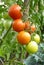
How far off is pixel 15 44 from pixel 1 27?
155 mm

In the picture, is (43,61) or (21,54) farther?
(43,61)

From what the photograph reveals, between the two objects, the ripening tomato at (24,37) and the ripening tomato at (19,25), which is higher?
the ripening tomato at (19,25)

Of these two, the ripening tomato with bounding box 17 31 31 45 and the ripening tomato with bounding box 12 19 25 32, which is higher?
the ripening tomato with bounding box 12 19 25 32

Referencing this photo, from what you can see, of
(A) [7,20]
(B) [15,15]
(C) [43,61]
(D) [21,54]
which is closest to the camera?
(B) [15,15]

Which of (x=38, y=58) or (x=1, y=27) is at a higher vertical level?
(x=1, y=27)

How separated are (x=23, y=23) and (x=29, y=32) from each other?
0.19ft

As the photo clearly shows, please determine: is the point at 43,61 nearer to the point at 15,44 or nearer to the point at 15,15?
the point at 15,44

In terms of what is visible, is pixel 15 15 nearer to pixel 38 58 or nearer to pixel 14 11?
pixel 14 11

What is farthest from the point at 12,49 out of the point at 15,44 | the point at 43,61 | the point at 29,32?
the point at 43,61

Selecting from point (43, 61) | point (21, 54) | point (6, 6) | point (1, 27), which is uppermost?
point (6, 6)

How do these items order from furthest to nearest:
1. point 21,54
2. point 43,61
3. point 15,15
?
1. point 43,61
2. point 21,54
3. point 15,15

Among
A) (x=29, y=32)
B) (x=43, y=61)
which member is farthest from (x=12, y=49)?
(x=43, y=61)

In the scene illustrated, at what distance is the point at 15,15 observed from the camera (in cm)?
83

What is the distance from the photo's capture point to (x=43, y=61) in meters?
2.81
